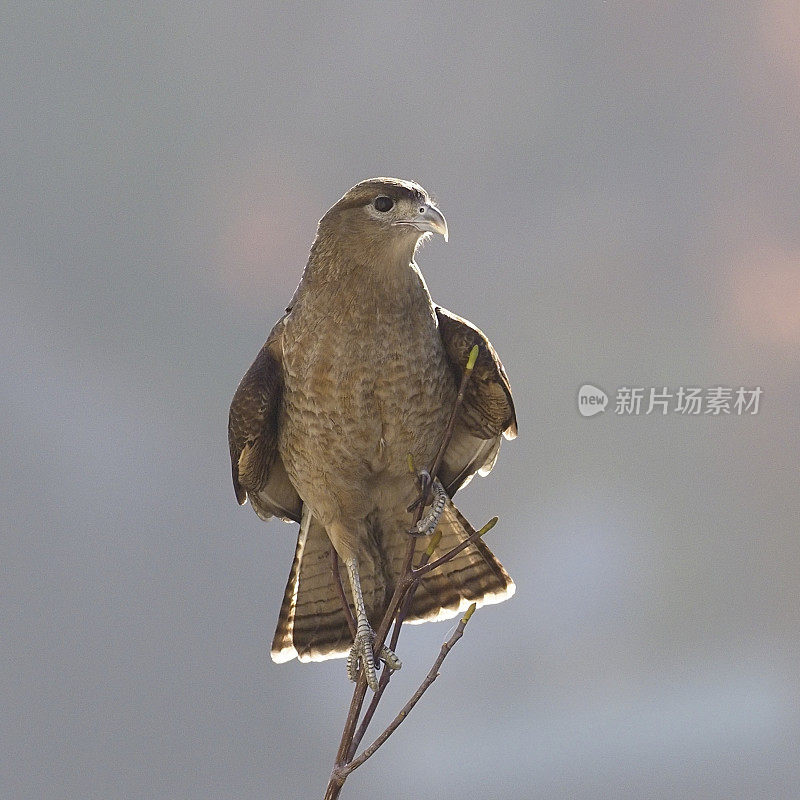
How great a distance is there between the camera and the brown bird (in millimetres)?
3568

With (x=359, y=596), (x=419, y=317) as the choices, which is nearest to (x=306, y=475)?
(x=359, y=596)

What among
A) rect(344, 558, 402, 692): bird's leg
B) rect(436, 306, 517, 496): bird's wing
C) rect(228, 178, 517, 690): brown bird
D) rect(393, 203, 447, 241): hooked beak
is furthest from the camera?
rect(436, 306, 517, 496): bird's wing

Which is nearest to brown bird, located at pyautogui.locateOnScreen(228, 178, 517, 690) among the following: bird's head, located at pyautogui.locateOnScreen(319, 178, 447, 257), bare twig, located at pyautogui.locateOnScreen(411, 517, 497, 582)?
bird's head, located at pyautogui.locateOnScreen(319, 178, 447, 257)

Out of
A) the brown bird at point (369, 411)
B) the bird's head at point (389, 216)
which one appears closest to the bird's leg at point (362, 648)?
the brown bird at point (369, 411)

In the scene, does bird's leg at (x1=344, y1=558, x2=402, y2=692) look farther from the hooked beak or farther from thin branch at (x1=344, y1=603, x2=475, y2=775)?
the hooked beak

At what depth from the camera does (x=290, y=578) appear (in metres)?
4.29

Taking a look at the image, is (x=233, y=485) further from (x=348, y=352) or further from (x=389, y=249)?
(x=389, y=249)

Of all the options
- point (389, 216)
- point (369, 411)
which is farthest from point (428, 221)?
point (369, 411)

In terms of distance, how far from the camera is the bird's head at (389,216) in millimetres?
3518

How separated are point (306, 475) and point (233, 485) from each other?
0.39 meters

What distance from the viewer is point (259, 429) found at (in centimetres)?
381

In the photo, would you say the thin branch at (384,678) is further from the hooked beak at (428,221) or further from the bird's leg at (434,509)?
the hooked beak at (428,221)

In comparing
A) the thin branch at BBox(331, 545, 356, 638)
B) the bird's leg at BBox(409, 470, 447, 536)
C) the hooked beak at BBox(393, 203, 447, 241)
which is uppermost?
the hooked beak at BBox(393, 203, 447, 241)

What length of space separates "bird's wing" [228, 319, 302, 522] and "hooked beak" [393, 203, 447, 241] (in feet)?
2.39
